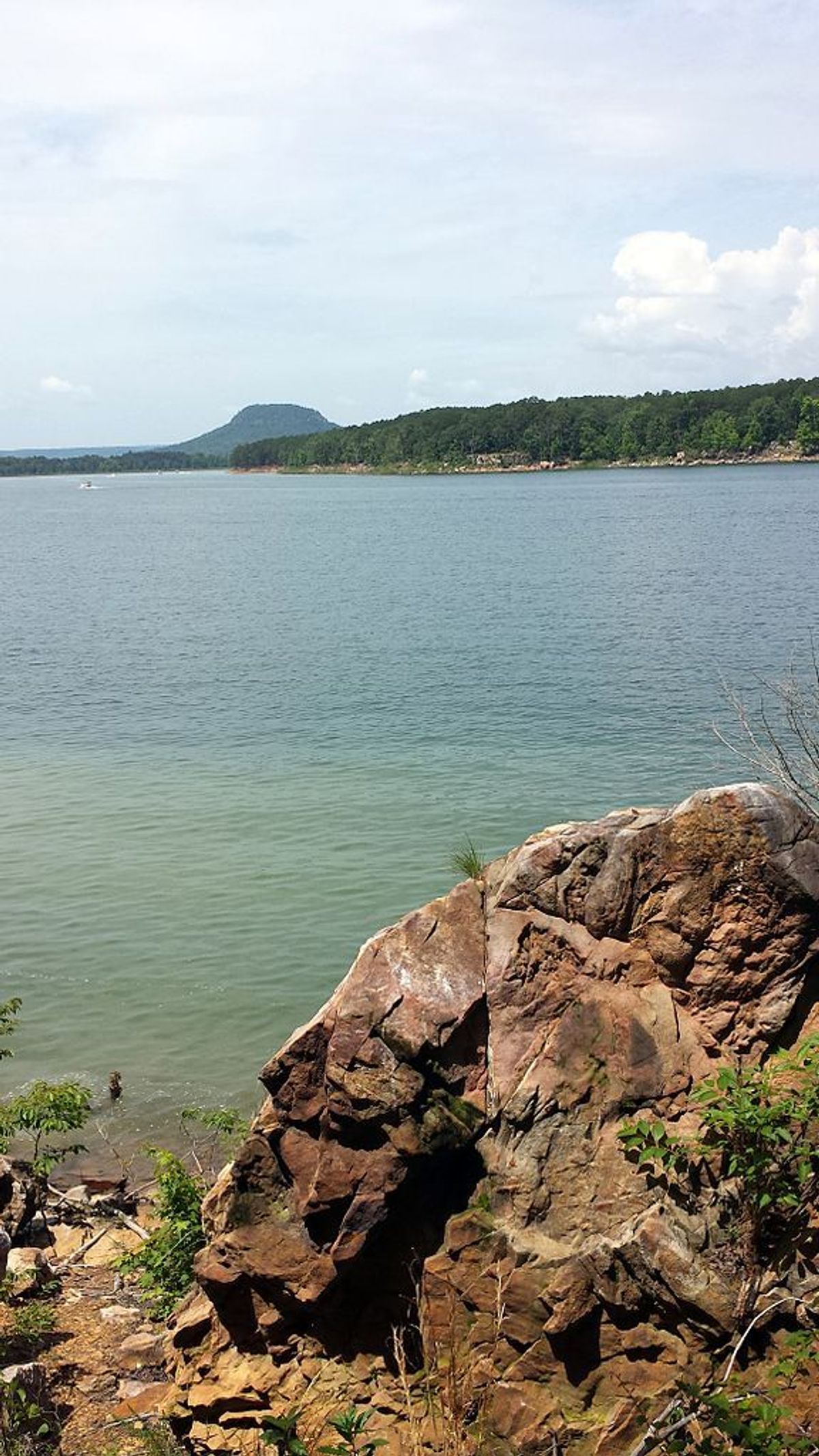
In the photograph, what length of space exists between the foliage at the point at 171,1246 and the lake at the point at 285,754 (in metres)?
4.40

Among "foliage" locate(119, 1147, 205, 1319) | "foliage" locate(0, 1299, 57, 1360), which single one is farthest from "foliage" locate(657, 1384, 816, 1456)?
"foliage" locate(0, 1299, 57, 1360)

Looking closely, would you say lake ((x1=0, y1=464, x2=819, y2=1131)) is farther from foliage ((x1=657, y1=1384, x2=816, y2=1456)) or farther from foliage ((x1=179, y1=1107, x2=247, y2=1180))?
foliage ((x1=657, y1=1384, x2=816, y2=1456))

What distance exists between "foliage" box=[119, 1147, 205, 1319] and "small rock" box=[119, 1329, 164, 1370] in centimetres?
50

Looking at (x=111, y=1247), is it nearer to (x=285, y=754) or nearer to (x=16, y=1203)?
(x=16, y=1203)

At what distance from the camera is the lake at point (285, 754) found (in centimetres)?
1867

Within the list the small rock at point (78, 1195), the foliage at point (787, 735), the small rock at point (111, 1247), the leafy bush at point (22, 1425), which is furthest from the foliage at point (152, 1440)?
the foliage at point (787, 735)

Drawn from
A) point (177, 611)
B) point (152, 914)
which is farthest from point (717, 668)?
point (177, 611)

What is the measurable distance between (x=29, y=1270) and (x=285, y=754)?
20615mm

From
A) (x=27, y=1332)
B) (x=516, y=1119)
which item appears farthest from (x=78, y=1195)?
(x=516, y=1119)

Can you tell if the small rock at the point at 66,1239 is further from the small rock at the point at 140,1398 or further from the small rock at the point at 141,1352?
the small rock at the point at 140,1398

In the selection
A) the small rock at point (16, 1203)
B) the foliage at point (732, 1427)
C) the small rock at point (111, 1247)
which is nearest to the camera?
the foliage at point (732, 1427)

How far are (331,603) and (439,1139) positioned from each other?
58703mm

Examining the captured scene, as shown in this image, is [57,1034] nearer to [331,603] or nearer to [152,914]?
[152,914]

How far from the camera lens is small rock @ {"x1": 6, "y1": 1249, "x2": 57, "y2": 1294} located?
36.6 ft
